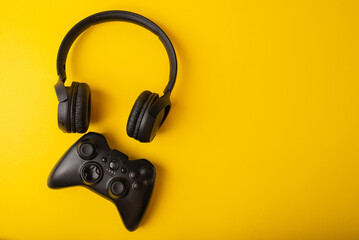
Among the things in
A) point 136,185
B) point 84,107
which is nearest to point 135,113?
point 84,107

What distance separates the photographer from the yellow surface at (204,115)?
100 centimetres

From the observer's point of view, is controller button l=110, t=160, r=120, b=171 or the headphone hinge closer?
the headphone hinge

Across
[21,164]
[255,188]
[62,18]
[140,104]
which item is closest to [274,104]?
[255,188]

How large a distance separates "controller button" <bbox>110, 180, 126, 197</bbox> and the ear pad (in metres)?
0.19

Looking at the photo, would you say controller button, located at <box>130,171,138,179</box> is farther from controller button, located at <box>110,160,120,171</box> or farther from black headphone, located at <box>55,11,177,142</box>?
black headphone, located at <box>55,11,177,142</box>

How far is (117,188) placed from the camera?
3.14 feet

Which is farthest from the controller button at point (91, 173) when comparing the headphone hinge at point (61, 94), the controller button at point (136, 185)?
the headphone hinge at point (61, 94)

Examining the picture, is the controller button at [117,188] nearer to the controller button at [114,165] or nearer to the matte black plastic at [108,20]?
the controller button at [114,165]

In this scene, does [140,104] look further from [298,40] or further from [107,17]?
[298,40]

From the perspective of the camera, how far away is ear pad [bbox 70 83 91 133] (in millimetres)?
845

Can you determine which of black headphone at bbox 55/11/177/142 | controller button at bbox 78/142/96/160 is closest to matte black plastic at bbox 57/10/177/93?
black headphone at bbox 55/11/177/142

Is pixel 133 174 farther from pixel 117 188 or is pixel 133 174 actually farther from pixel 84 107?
pixel 84 107

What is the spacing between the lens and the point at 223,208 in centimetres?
115

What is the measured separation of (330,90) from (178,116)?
0.57 metres
